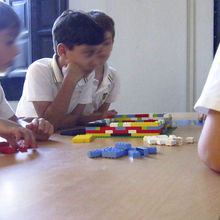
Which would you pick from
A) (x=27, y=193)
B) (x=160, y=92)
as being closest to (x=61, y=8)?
(x=160, y=92)

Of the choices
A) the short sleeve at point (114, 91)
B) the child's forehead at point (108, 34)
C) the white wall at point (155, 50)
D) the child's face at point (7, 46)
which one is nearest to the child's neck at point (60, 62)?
the child's forehead at point (108, 34)

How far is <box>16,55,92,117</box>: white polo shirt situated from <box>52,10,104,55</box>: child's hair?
0.12 meters

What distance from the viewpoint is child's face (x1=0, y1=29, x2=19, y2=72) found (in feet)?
2.79

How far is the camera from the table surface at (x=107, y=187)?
0.40m

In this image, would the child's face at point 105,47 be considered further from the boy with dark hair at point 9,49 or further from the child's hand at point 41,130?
the boy with dark hair at point 9,49

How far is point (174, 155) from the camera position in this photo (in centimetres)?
77

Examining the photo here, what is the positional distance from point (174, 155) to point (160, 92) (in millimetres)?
2155

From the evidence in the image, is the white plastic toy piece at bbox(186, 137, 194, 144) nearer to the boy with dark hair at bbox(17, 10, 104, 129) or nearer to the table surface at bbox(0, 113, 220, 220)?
the table surface at bbox(0, 113, 220, 220)

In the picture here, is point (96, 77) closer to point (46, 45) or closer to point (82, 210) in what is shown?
point (46, 45)

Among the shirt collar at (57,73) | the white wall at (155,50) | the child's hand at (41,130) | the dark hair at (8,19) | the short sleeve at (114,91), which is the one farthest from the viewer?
the white wall at (155,50)

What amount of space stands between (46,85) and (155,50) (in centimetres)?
161

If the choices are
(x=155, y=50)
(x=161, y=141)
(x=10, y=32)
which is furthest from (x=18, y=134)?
(x=155, y=50)

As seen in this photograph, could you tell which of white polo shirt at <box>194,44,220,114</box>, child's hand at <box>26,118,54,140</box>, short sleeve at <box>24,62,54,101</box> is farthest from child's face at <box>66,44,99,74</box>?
white polo shirt at <box>194,44,220,114</box>

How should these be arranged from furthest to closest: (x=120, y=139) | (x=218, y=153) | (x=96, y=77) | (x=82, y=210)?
(x=96, y=77)
(x=120, y=139)
(x=218, y=153)
(x=82, y=210)
